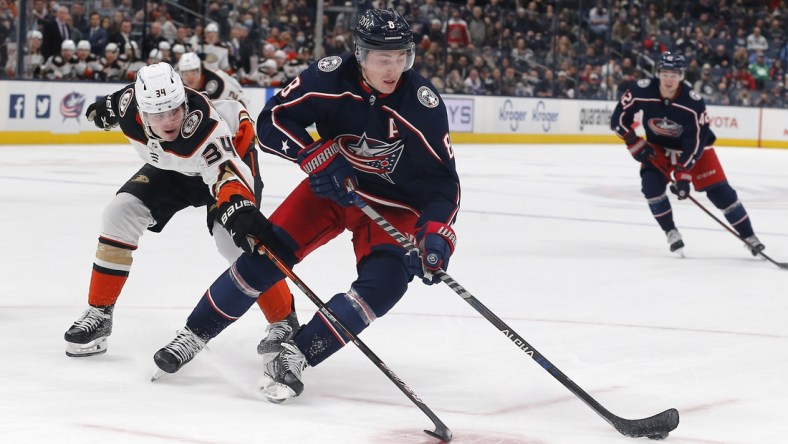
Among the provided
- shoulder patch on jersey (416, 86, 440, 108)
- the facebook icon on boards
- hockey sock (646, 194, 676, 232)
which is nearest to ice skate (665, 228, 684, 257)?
hockey sock (646, 194, 676, 232)

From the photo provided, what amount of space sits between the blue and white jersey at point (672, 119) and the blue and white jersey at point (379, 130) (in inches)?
146

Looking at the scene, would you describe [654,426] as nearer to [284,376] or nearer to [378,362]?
[378,362]

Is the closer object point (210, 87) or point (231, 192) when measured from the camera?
point (231, 192)

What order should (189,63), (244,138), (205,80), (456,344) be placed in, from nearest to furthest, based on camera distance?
(244,138) < (456,344) < (189,63) < (205,80)

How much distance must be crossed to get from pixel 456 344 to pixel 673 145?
3385 mm

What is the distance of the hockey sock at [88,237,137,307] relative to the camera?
139 inches

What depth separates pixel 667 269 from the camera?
599 centimetres

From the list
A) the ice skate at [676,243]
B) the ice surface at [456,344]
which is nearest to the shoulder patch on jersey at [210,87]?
the ice surface at [456,344]

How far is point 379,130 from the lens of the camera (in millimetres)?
3211

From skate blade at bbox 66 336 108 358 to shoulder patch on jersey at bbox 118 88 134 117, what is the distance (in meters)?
0.69

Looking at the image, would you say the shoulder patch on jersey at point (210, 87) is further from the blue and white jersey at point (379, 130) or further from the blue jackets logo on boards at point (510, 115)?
the blue jackets logo on boards at point (510, 115)

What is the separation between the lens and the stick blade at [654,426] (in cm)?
282

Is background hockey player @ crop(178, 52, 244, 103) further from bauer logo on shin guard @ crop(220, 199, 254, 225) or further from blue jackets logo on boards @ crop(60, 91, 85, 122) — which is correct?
blue jackets logo on boards @ crop(60, 91, 85, 122)

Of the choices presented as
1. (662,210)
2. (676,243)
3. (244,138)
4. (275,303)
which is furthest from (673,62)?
(275,303)
